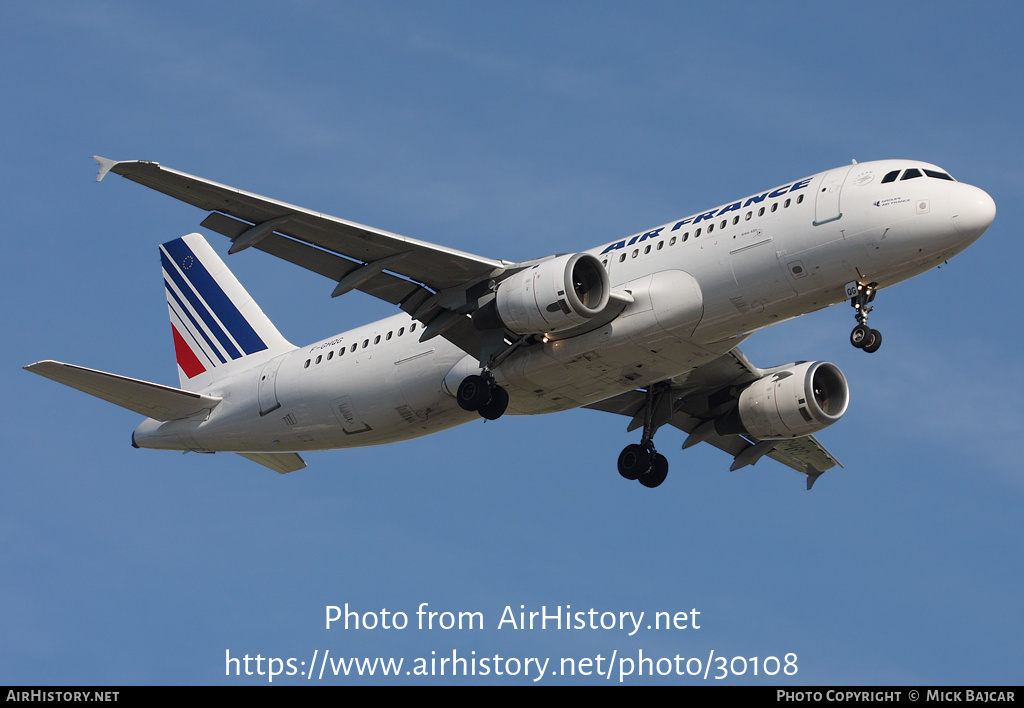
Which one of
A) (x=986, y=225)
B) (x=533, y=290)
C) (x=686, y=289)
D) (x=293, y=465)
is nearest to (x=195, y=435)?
(x=293, y=465)

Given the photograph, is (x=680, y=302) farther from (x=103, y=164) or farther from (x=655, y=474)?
(x=103, y=164)

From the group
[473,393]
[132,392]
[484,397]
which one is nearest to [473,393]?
[473,393]

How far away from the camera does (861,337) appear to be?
2916 centimetres

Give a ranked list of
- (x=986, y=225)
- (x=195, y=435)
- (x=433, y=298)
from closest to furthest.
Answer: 1. (x=986, y=225)
2. (x=433, y=298)
3. (x=195, y=435)

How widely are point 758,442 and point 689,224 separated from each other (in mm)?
9807

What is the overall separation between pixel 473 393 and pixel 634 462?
6.78 m

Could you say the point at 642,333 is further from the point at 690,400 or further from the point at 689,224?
the point at 690,400

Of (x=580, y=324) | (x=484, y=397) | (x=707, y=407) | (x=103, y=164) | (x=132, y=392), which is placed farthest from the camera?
(x=707, y=407)

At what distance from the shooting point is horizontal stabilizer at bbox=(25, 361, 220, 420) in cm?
3309

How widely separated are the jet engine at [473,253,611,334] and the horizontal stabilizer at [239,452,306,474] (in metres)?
10.1

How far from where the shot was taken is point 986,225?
28.4 m

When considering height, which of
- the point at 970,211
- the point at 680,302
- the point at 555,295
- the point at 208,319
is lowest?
the point at 555,295

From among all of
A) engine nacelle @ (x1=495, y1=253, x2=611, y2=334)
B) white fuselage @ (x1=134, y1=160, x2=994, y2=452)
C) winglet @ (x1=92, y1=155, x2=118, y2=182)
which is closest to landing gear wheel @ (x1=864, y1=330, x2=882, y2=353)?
white fuselage @ (x1=134, y1=160, x2=994, y2=452)

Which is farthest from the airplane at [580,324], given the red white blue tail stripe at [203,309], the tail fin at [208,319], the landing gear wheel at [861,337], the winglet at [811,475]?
the winglet at [811,475]
